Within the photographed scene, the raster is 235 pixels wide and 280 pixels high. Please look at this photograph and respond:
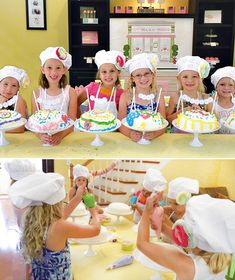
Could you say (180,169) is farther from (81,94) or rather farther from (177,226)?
(81,94)

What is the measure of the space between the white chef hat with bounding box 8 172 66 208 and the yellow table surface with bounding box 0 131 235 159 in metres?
0.20

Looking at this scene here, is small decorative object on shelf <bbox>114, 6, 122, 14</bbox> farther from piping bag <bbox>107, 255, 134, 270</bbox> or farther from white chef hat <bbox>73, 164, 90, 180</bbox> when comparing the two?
piping bag <bbox>107, 255, 134, 270</bbox>

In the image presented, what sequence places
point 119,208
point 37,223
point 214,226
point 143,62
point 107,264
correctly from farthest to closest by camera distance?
point 143,62 < point 119,208 < point 107,264 < point 37,223 < point 214,226

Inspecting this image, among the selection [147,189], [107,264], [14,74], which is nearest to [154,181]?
[147,189]

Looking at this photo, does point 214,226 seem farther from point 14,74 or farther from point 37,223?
point 14,74

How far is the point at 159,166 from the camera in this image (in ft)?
7.13

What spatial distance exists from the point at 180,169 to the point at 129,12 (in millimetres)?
4978

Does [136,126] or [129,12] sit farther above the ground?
[129,12]

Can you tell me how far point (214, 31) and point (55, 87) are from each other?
4732 millimetres

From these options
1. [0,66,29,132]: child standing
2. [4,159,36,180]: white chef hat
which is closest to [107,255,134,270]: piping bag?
[4,159,36,180]: white chef hat

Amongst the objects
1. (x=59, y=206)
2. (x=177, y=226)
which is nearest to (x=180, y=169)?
(x=177, y=226)

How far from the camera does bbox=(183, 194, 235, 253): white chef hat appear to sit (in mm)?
1608

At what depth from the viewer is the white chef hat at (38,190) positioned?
183 centimetres

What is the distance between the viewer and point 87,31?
6.70 meters
